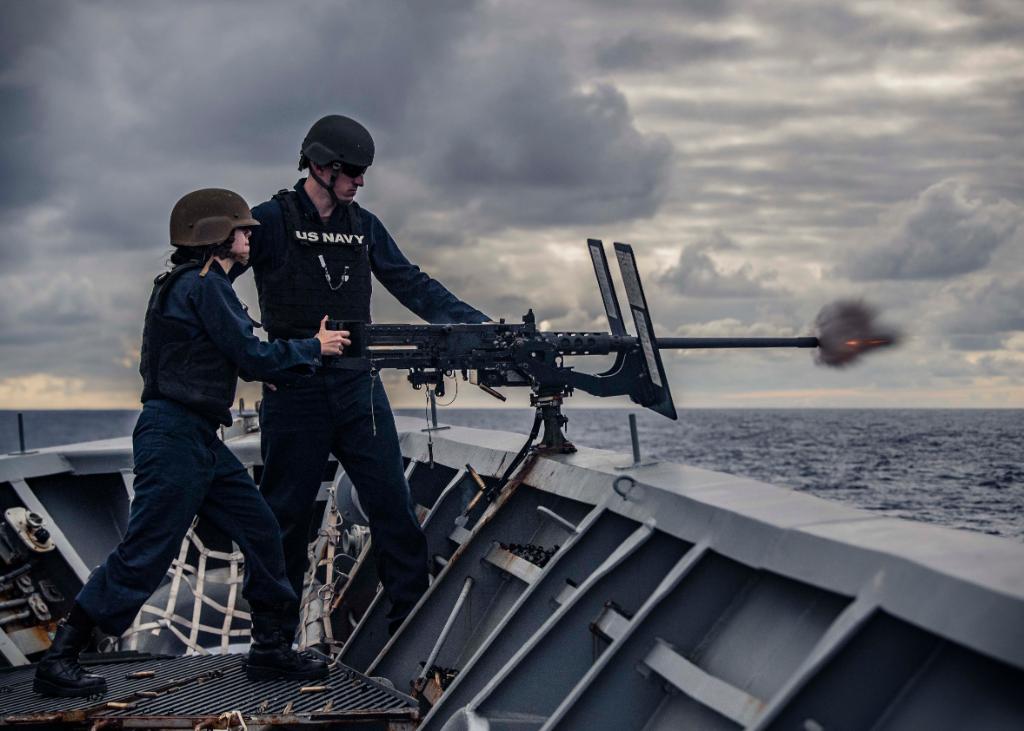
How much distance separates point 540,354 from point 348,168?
4.28ft

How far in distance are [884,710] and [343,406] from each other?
3292 millimetres

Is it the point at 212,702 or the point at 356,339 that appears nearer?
the point at 212,702

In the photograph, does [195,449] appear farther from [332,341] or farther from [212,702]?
[212,702]

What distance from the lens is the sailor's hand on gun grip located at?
16.4 feet

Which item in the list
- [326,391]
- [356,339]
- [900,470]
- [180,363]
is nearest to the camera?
[180,363]

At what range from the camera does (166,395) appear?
4.76 metres

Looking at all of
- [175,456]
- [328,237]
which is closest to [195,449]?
[175,456]

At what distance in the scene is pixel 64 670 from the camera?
4797 mm

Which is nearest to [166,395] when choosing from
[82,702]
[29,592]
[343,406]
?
[343,406]

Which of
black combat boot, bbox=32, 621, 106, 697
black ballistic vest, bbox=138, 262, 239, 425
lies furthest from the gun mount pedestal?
black combat boot, bbox=32, 621, 106, 697

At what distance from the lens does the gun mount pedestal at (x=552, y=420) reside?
18.3 feet

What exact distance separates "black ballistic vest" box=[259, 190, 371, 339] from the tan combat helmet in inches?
23.6

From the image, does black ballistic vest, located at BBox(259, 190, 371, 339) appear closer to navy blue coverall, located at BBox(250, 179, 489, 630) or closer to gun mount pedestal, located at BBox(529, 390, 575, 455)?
navy blue coverall, located at BBox(250, 179, 489, 630)

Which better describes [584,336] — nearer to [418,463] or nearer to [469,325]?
[469,325]
